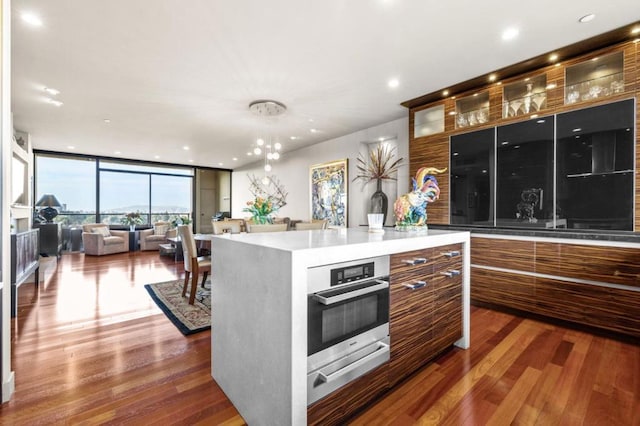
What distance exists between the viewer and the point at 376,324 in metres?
1.53

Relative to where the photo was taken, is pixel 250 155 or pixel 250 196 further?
pixel 250 196

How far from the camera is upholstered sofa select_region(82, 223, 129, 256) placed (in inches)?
267

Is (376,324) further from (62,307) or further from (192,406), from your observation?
(62,307)

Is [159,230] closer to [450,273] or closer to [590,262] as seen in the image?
[450,273]

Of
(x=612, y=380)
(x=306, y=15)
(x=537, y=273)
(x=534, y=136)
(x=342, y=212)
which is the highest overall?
(x=306, y=15)

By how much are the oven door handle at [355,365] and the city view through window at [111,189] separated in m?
8.65

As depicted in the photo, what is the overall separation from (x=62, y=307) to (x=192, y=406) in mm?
2750

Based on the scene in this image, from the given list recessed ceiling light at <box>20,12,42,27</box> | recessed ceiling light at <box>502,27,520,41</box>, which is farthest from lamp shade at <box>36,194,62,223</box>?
recessed ceiling light at <box>502,27,520,41</box>

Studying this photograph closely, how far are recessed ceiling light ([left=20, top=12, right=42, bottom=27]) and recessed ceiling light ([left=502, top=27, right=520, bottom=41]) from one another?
3982 mm

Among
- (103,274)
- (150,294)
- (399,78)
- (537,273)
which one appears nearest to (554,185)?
(537,273)

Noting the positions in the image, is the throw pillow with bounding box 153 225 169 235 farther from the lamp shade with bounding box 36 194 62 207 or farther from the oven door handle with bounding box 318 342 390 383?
the oven door handle with bounding box 318 342 390 383

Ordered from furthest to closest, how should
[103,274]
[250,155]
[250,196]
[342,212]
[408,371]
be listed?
[250,196] < [250,155] < [342,212] < [103,274] < [408,371]

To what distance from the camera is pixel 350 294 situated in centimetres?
134

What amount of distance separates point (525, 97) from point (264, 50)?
9.75 feet
